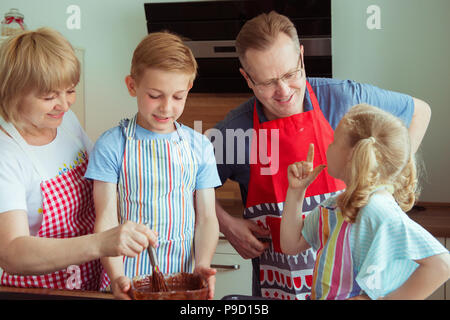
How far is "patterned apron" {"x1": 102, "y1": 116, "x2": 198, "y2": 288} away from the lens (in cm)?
114

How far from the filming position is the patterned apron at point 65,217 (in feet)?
3.58

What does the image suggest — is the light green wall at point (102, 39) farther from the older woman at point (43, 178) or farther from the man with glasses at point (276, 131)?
the older woman at point (43, 178)

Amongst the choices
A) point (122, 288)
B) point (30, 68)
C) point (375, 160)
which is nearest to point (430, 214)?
point (375, 160)

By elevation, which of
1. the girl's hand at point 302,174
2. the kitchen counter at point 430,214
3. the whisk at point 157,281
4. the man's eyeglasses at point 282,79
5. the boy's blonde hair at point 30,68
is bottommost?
the kitchen counter at point 430,214

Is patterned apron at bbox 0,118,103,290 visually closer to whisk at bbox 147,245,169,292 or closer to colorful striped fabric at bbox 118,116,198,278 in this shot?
colorful striped fabric at bbox 118,116,198,278

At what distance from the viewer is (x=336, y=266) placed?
965mm

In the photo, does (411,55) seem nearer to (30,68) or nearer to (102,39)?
(102,39)

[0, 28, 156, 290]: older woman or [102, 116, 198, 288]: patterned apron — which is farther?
[102, 116, 198, 288]: patterned apron

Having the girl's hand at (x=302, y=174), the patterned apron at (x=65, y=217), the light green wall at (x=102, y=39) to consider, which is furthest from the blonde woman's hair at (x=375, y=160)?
the light green wall at (x=102, y=39)

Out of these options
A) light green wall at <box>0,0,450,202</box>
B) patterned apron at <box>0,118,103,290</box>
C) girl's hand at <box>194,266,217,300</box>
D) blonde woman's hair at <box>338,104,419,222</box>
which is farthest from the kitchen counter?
girl's hand at <box>194,266,217,300</box>

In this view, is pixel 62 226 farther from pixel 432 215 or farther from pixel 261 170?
pixel 432 215

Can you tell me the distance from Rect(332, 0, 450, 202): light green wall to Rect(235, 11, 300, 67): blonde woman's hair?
1.11 metres
